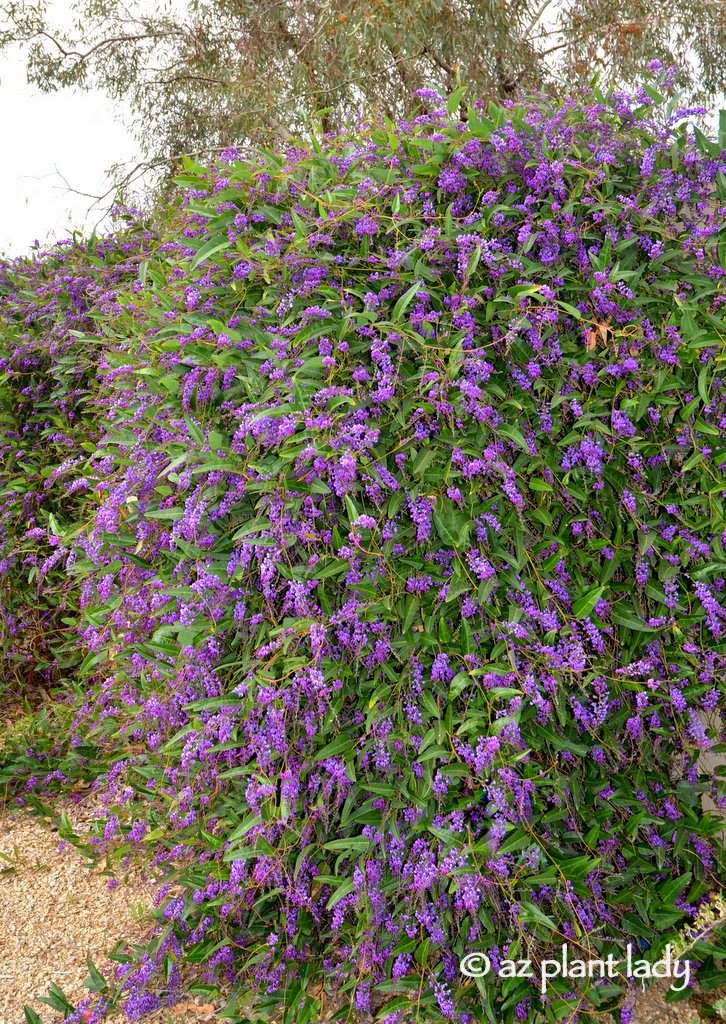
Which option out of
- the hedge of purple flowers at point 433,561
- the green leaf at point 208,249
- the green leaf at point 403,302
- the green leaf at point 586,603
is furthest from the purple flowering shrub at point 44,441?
the green leaf at point 586,603

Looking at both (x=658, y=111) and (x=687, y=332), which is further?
(x=658, y=111)

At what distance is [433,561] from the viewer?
97.2 inches

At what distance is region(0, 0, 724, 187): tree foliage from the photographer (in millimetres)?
6812

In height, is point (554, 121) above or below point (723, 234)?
above

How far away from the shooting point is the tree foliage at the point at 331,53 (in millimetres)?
6812

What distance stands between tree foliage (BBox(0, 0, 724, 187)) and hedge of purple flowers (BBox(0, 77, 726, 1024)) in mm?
3568

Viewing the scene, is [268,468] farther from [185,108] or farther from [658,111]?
[185,108]

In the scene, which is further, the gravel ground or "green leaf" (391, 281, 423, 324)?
the gravel ground

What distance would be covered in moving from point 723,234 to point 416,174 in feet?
3.23

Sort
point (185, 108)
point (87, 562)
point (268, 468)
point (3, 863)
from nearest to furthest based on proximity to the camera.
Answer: point (268, 468)
point (87, 562)
point (3, 863)
point (185, 108)

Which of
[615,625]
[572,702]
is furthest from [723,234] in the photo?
[572,702]

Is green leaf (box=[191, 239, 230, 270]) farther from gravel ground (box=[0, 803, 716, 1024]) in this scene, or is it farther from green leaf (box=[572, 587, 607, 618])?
gravel ground (box=[0, 803, 716, 1024])

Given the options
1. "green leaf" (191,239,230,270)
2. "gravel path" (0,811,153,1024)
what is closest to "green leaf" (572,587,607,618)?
"green leaf" (191,239,230,270)

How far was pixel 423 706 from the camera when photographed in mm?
2426
